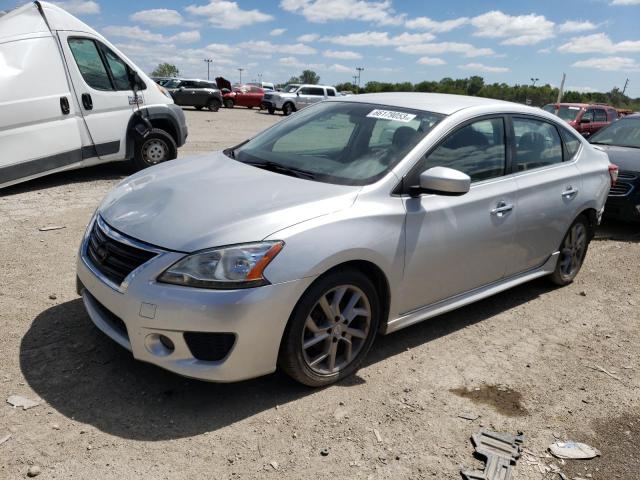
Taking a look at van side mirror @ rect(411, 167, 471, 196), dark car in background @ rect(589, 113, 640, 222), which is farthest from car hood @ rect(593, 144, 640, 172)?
van side mirror @ rect(411, 167, 471, 196)

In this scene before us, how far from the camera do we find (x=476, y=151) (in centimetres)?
403

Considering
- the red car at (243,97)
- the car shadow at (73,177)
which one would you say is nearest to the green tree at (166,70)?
the red car at (243,97)

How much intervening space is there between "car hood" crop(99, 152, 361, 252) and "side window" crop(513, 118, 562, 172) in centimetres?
172

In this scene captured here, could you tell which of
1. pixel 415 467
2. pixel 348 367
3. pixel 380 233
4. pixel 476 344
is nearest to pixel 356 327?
pixel 348 367

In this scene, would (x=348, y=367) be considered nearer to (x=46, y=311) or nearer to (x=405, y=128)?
(x=405, y=128)

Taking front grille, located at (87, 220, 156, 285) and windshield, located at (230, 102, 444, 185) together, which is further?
windshield, located at (230, 102, 444, 185)

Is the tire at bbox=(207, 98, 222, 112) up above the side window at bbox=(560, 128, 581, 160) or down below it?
below

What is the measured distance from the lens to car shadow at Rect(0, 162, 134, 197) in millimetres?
7411

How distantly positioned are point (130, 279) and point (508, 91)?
70.9m

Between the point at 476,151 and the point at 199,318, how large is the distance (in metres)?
2.34

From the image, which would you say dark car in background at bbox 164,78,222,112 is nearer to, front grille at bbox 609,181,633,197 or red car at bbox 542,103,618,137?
red car at bbox 542,103,618,137

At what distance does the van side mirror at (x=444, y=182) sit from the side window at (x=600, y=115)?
56.8 ft

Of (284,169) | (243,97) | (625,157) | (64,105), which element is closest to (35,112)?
(64,105)

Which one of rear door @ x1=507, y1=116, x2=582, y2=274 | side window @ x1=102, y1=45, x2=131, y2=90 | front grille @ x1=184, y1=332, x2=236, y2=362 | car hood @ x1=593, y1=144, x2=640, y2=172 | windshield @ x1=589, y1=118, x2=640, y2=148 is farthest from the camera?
windshield @ x1=589, y1=118, x2=640, y2=148
